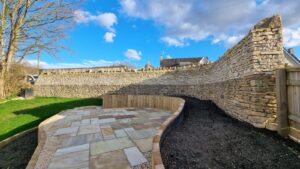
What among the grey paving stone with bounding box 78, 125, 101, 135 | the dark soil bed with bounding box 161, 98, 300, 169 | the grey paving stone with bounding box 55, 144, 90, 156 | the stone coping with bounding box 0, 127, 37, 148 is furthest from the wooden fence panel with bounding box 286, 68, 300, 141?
the stone coping with bounding box 0, 127, 37, 148

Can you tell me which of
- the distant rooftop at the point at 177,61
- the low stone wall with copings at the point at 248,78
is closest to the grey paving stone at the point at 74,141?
the low stone wall with copings at the point at 248,78

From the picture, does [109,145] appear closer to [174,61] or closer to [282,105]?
[282,105]

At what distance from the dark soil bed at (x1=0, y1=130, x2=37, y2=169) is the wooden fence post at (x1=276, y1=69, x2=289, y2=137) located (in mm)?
4904

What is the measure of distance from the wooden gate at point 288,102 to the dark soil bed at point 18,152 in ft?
16.2

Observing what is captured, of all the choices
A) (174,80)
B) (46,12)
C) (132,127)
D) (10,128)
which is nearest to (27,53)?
(46,12)

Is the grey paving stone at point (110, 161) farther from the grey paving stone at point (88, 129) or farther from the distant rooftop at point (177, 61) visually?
the distant rooftop at point (177, 61)

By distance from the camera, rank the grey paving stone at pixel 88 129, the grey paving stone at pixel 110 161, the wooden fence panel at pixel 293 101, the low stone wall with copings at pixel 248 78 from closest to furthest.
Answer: the grey paving stone at pixel 110 161
the wooden fence panel at pixel 293 101
the low stone wall with copings at pixel 248 78
the grey paving stone at pixel 88 129

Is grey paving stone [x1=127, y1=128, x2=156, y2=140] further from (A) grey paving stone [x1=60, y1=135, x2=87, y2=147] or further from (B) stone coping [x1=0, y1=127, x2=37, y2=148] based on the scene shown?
(B) stone coping [x1=0, y1=127, x2=37, y2=148]

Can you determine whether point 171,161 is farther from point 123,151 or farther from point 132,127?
point 132,127

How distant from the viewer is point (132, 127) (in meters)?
4.39

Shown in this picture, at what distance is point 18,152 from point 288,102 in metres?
5.79

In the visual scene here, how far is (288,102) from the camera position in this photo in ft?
9.32

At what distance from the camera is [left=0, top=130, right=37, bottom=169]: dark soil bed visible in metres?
3.15

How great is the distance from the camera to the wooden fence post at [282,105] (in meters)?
2.84
